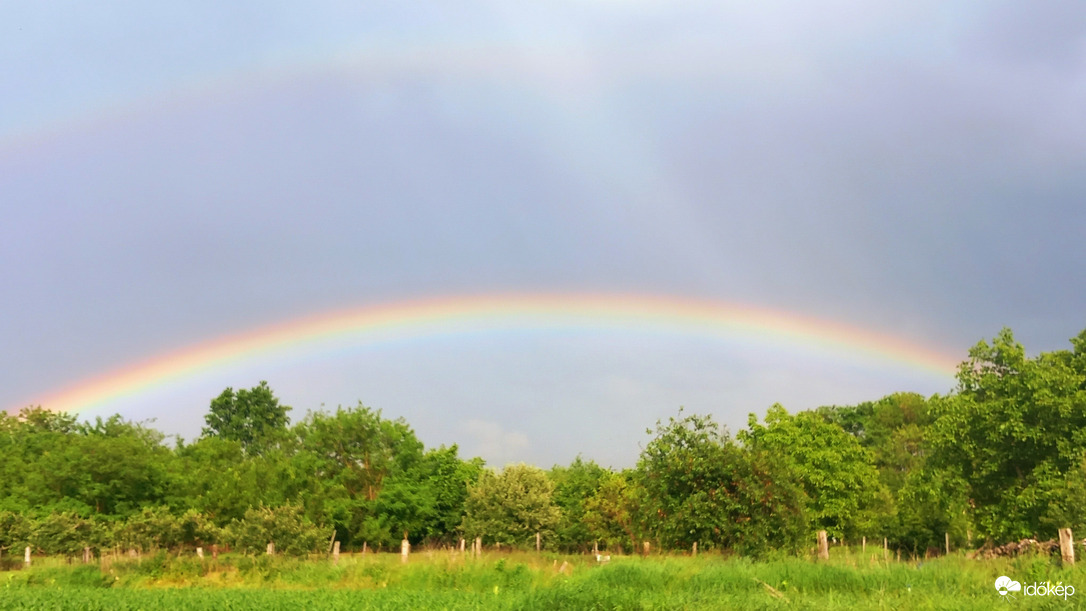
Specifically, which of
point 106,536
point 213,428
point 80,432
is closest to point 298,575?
point 106,536

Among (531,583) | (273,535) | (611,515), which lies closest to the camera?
(531,583)

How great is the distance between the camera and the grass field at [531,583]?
14875mm

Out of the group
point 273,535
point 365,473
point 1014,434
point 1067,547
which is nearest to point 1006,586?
point 1067,547

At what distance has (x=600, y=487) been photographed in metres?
48.8

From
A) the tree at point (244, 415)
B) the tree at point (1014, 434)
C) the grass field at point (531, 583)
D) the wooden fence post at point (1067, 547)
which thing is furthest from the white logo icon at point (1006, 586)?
the tree at point (244, 415)

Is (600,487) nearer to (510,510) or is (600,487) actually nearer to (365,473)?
(510,510)

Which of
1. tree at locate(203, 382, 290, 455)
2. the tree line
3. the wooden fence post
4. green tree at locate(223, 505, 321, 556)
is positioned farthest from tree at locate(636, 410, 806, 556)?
tree at locate(203, 382, 290, 455)

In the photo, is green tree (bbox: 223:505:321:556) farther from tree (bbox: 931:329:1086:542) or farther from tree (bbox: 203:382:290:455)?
tree (bbox: 203:382:290:455)

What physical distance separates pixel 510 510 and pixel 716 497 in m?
22.6

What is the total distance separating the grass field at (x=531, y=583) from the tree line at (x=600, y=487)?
15.1ft

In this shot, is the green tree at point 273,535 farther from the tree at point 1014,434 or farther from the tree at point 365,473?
the tree at point 1014,434

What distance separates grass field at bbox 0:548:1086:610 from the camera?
48.8ft

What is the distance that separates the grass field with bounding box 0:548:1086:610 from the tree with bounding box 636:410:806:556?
341 centimetres

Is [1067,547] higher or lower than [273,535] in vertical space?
higher
